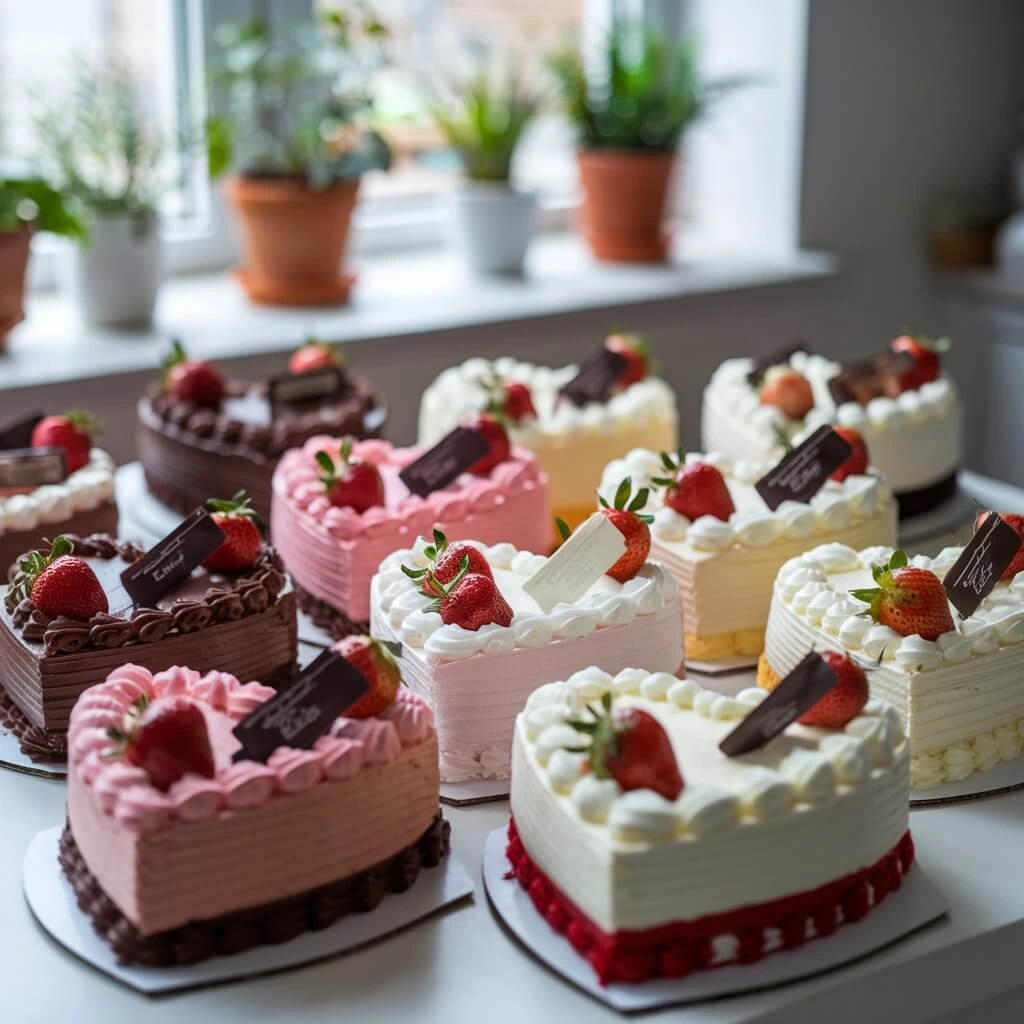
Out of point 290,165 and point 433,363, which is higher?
point 290,165

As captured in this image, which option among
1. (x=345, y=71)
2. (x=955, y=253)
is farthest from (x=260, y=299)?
(x=955, y=253)

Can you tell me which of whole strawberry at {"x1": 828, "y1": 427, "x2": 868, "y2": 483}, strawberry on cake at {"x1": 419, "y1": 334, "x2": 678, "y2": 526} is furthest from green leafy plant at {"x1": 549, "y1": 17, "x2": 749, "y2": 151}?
whole strawberry at {"x1": 828, "y1": 427, "x2": 868, "y2": 483}

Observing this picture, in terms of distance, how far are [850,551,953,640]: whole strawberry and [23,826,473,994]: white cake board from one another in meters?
0.63

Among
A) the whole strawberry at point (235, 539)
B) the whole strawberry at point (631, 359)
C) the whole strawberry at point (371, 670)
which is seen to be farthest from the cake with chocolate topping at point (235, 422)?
the whole strawberry at point (371, 670)

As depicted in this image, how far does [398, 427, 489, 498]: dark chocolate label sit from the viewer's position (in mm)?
2490

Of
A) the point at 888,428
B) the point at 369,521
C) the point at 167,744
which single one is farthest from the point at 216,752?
the point at 888,428

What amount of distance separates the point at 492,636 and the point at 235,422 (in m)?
1.03

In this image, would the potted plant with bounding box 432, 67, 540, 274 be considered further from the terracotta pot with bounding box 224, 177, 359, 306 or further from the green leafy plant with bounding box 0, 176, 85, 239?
the green leafy plant with bounding box 0, 176, 85, 239

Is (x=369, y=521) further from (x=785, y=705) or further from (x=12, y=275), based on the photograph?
(x=12, y=275)

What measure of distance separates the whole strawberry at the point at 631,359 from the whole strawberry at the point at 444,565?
1057 millimetres

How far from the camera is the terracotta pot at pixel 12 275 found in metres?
3.47

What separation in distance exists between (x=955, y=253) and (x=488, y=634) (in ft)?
10.6

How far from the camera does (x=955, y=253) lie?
187 inches

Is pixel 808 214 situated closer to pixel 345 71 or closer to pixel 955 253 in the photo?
pixel 955 253
